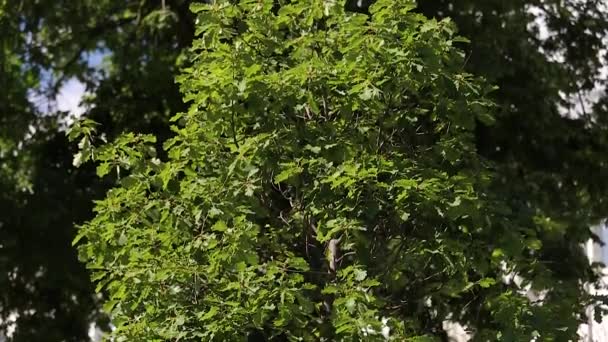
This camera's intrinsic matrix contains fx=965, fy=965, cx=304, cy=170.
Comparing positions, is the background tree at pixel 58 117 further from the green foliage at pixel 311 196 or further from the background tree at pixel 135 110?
the green foliage at pixel 311 196

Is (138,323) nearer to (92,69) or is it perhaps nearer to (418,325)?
(418,325)

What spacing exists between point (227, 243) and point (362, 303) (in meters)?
0.72

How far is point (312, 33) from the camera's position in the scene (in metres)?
5.49

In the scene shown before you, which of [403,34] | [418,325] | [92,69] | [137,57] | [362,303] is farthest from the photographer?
[92,69]

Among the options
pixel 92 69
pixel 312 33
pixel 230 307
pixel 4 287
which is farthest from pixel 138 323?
pixel 92 69

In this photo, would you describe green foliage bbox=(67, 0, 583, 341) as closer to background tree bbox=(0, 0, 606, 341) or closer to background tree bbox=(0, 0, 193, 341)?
background tree bbox=(0, 0, 606, 341)

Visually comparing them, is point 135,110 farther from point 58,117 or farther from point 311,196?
point 311,196

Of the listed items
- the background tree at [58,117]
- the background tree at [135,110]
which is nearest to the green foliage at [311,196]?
the background tree at [135,110]

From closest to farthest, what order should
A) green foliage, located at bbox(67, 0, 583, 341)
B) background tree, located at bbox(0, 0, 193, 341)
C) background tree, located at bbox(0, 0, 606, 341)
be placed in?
green foliage, located at bbox(67, 0, 583, 341) → background tree, located at bbox(0, 0, 606, 341) → background tree, located at bbox(0, 0, 193, 341)

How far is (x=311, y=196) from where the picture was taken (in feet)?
16.6

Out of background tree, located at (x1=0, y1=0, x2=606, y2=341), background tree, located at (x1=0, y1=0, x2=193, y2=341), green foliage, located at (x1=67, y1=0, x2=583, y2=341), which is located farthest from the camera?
background tree, located at (x1=0, y1=0, x2=193, y2=341)

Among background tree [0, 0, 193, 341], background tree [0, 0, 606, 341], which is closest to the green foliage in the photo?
background tree [0, 0, 606, 341]

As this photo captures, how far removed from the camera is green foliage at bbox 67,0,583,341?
4.80 meters

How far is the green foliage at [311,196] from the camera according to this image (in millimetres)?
4805
